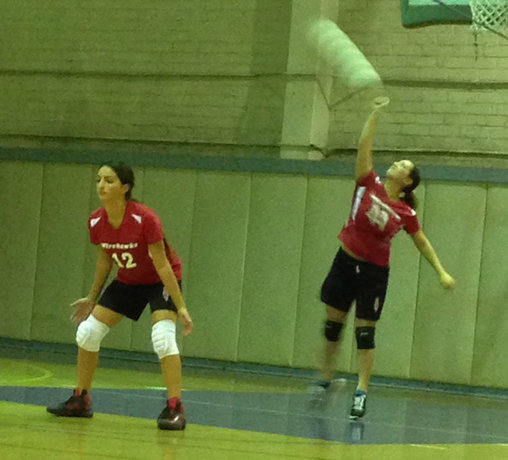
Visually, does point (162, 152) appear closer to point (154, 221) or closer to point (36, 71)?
point (36, 71)

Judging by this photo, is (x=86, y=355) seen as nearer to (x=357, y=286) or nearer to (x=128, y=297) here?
(x=128, y=297)

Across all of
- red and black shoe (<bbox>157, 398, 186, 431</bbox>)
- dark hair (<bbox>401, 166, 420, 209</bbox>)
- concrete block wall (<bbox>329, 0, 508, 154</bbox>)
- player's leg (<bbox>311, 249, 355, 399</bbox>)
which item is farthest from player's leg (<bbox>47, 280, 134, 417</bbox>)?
concrete block wall (<bbox>329, 0, 508, 154</bbox>)

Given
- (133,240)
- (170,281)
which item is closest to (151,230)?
(133,240)

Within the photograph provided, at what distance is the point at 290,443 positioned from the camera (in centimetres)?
650

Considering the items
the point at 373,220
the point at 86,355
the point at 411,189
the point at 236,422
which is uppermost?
the point at 411,189

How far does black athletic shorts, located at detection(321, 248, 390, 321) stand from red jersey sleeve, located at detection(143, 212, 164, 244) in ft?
6.01

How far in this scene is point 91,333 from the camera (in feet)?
23.4

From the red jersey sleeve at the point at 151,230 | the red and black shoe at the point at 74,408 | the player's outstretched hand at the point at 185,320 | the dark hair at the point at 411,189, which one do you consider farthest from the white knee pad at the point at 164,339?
the dark hair at the point at 411,189

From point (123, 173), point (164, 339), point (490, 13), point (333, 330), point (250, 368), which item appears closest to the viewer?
point (164, 339)

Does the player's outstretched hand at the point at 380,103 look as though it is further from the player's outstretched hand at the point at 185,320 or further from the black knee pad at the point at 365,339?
the player's outstretched hand at the point at 185,320

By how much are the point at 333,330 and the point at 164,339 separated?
1.86m

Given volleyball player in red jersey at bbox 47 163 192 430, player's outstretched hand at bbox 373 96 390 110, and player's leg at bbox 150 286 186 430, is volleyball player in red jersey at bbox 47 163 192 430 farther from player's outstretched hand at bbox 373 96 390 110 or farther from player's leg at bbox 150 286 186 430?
player's outstretched hand at bbox 373 96 390 110

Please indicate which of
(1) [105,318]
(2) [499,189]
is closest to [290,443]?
(1) [105,318]

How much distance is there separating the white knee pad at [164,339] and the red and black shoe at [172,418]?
0.28 meters
